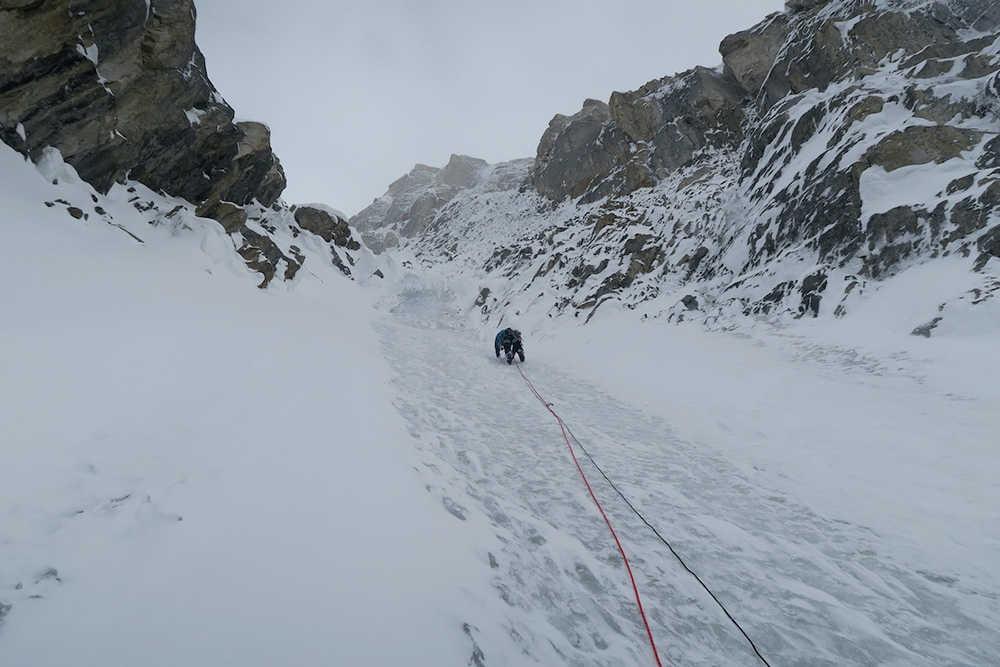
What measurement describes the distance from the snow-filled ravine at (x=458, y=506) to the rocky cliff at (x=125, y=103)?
7388mm

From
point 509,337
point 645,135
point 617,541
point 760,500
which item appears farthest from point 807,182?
point 645,135

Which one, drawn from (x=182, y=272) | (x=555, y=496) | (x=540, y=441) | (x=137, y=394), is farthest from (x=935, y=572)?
(x=182, y=272)

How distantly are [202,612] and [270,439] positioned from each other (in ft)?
7.50

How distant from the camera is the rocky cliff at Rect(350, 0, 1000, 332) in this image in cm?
983

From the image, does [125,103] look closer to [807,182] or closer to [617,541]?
[617,541]

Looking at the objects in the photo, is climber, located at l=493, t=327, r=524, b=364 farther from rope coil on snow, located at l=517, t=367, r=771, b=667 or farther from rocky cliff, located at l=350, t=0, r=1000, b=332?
rocky cliff, located at l=350, t=0, r=1000, b=332

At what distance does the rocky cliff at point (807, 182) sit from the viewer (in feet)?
32.2

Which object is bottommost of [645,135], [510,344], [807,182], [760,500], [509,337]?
[760,500]

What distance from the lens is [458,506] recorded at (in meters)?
3.96

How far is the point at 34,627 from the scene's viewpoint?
6.57ft

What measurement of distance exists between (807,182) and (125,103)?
22412mm

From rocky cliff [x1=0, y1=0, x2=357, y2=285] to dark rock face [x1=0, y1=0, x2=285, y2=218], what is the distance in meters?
0.03

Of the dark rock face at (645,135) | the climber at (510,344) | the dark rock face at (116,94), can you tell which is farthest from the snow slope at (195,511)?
the dark rock face at (645,135)

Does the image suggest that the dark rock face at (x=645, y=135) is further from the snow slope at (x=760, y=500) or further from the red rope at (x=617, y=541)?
the red rope at (x=617, y=541)
